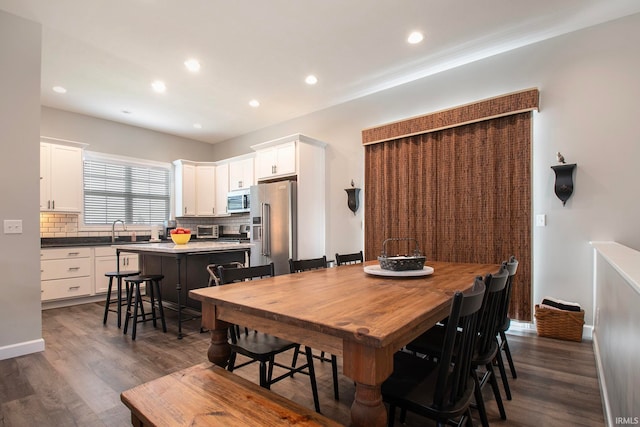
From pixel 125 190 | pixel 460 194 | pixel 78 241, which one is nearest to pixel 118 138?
pixel 125 190

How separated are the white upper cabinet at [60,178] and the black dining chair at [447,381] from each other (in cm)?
556

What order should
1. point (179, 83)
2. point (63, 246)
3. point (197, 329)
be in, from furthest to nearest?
point (63, 246) → point (179, 83) → point (197, 329)

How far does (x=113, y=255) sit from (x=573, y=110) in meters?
6.38

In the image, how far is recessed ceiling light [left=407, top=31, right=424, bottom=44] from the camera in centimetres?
320

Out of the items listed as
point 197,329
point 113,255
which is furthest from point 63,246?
point 197,329

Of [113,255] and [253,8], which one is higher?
[253,8]

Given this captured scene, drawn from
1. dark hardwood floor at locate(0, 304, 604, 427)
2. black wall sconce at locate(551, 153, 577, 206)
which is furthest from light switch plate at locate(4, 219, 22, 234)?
black wall sconce at locate(551, 153, 577, 206)

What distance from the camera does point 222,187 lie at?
6512mm

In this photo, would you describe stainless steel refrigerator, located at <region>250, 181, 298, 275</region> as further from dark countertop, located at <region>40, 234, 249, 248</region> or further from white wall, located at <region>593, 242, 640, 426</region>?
white wall, located at <region>593, 242, 640, 426</region>

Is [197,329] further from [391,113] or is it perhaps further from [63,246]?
[391,113]

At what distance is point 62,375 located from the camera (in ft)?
7.97

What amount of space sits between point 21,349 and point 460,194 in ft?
14.9

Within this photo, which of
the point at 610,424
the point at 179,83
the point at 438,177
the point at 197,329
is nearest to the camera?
the point at 610,424

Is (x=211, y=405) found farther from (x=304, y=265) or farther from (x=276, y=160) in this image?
(x=276, y=160)
